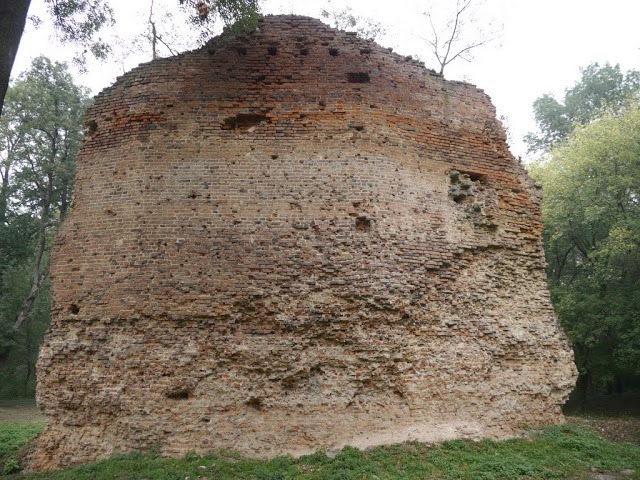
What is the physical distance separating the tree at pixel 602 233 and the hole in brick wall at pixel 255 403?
11163 mm

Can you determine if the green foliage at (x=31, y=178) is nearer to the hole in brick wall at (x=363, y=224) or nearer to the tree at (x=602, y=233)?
the hole in brick wall at (x=363, y=224)

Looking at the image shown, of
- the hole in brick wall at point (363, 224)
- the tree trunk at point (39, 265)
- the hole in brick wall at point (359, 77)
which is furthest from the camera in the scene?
the tree trunk at point (39, 265)

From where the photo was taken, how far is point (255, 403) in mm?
6496

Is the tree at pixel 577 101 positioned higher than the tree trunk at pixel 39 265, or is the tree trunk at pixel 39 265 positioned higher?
the tree at pixel 577 101

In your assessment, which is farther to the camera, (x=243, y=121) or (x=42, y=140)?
(x=42, y=140)

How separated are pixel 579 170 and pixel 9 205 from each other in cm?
2193

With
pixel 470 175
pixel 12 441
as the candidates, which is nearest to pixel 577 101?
pixel 470 175

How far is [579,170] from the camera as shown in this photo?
51.0 ft


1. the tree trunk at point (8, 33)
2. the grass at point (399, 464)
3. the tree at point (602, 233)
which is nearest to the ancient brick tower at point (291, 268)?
the grass at point (399, 464)

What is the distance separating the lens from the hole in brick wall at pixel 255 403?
21.2ft

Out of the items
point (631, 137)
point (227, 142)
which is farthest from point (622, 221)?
point (227, 142)

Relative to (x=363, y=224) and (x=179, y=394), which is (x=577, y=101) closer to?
(x=363, y=224)

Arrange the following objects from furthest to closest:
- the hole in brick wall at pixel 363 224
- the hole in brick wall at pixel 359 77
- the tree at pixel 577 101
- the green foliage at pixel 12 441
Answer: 1. the tree at pixel 577 101
2. the hole in brick wall at pixel 359 77
3. the hole in brick wall at pixel 363 224
4. the green foliage at pixel 12 441

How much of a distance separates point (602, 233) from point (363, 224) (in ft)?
40.4
